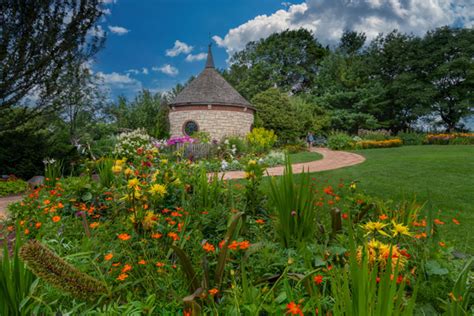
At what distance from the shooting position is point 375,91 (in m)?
29.2

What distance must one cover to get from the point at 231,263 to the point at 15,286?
127cm

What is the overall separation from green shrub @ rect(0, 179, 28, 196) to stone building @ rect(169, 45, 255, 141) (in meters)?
12.6

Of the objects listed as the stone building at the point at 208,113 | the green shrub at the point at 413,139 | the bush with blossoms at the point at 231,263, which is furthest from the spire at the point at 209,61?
the bush with blossoms at the point at 231,263

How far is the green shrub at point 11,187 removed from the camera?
310 inches

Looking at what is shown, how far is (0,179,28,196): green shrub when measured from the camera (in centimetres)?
787

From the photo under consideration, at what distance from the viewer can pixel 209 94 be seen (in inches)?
819

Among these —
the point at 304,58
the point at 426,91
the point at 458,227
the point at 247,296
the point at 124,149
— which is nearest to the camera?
the point at 247,296

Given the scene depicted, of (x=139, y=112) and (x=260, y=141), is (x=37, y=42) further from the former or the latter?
(x=139, y=112)

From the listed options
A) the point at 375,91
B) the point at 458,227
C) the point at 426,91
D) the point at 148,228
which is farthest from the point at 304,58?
the point at 148,228

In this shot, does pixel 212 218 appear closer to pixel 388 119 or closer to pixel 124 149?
pixel 124 149

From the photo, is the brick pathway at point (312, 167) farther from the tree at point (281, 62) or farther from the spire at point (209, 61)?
the tree at point (281, 62)

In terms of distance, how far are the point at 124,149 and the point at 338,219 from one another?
10.7 meters

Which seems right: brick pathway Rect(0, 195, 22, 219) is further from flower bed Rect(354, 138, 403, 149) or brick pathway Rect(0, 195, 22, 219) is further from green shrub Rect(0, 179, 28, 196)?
flower bed Rect(354, 138, 403, 149)

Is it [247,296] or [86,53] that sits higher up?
[86,53]
